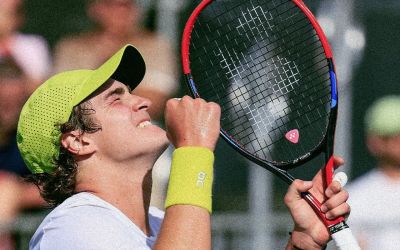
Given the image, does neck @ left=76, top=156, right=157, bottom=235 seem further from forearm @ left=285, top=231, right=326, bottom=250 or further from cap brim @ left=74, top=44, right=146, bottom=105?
forearm @ left=285, top=231, right=326, bottom=250

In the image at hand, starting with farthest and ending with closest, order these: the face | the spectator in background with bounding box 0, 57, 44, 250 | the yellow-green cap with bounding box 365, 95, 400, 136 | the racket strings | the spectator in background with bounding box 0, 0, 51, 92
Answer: the yellow-green cap with bounding box 365, 95, 400, 136, the spectator in background with bounding box 0, 0, 51, 92, the spectator in background with bounding box 0, 57, 44, 250, the racket strings, the face

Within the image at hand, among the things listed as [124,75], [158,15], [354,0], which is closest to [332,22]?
[354,0]

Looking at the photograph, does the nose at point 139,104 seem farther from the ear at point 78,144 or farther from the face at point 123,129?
the ear at point 78,144

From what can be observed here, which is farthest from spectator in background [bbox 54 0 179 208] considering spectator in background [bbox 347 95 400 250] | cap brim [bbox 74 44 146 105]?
cap brim [bbox 74 44 146 105]

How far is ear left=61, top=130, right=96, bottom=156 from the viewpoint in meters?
3.01

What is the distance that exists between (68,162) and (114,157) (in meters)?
0.17

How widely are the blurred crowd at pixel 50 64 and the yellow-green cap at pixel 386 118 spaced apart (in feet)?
4.31

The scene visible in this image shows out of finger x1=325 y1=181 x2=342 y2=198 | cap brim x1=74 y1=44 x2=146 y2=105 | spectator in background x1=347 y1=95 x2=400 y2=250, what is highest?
cap brim x1=74 y1=44 x2=146 y2=105

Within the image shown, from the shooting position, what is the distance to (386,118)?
18.8ft

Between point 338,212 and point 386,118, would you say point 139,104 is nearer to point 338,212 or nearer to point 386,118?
point 338,212

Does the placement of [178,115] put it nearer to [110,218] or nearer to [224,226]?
[110,218]

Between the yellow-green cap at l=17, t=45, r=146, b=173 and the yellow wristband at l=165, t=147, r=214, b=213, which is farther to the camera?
the yellow-green cap at l=17, t=45, r=146, b=173

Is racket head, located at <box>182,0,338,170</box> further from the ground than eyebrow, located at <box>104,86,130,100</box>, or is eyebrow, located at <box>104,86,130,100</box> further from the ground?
eyebrow, located at <box>104,86,130,100</box>

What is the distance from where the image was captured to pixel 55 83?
3.09 m
